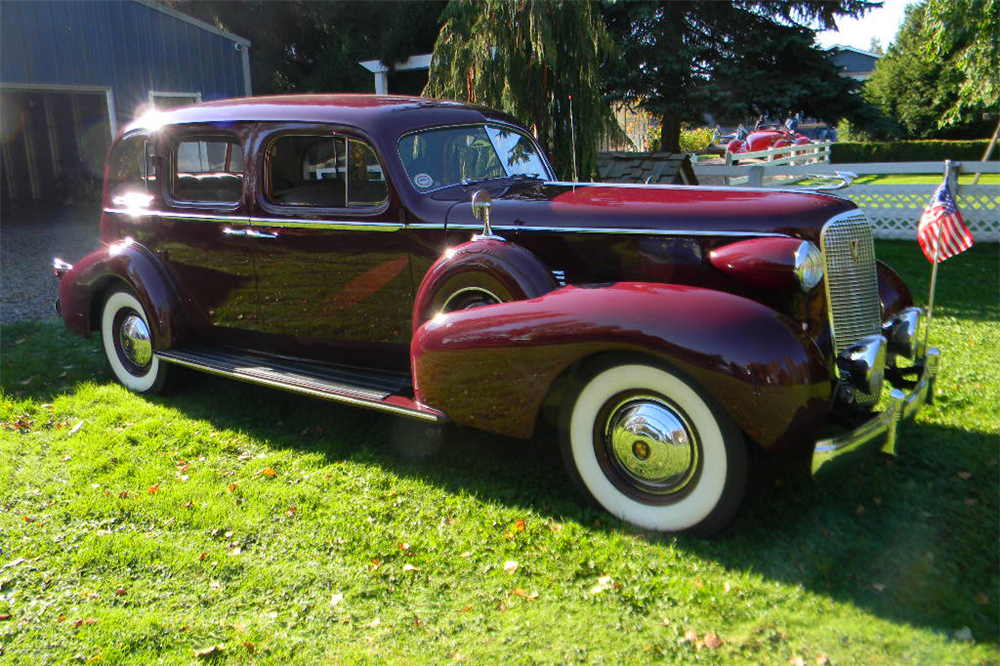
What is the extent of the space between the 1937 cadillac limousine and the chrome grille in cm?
2

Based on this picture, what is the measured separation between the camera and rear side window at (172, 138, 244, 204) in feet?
17.3

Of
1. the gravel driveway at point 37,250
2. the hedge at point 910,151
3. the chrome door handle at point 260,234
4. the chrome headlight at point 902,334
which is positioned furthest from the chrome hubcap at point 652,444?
the hedge at point 910,151

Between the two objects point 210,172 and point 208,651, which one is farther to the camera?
point 210,172

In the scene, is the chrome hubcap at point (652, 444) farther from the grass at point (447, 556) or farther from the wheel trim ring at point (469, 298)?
the wheel trim ring at point (469, 298)

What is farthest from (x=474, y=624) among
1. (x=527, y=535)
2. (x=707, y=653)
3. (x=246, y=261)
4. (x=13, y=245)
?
(x=13, y=245)

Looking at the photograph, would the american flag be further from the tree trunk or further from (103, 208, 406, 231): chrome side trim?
the tree trunk

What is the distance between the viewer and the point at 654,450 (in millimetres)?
3432

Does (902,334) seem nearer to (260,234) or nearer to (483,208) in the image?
(483,208)

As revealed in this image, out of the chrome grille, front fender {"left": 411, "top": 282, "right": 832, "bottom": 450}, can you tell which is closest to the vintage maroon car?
the chrome grille

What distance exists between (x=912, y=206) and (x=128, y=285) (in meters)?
10.4

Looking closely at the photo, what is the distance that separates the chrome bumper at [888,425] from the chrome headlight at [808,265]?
596 mm

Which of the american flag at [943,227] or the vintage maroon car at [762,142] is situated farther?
the vintage maroon car at [762,142]

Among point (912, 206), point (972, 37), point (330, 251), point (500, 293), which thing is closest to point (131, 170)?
point (330, 251)

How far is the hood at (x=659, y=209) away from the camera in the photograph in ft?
12.2
